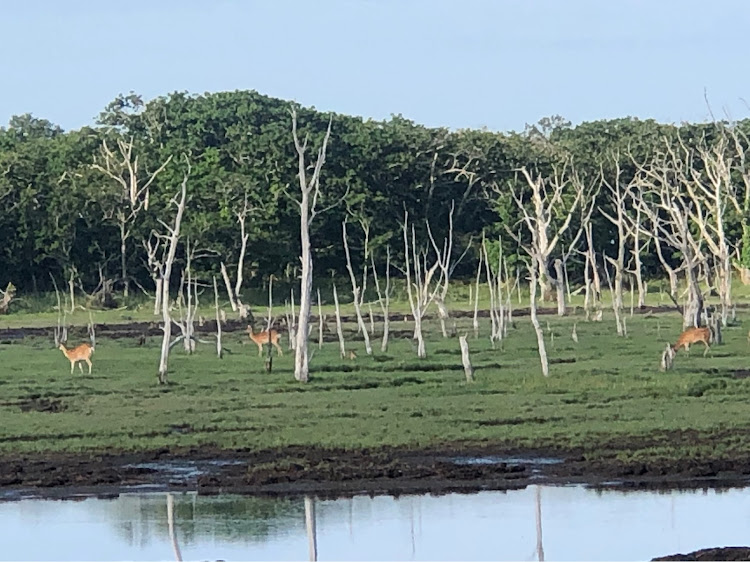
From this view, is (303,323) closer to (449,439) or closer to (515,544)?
(449,439)

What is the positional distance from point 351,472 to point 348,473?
0.29ft

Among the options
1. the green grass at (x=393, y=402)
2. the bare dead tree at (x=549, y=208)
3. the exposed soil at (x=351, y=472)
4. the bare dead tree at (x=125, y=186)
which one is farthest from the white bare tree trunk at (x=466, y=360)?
the bare dead tree at (x=125, y=186)

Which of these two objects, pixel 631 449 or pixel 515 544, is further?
pixel 631 449

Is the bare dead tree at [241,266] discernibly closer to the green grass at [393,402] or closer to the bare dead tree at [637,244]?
the bare dead tree at [637,244]

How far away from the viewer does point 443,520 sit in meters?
18.3

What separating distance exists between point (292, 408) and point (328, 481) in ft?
26.7

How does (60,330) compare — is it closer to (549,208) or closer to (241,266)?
(241,266)

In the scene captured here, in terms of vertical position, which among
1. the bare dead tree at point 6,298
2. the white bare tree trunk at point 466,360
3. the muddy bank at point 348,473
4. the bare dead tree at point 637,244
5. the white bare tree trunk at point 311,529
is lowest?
the white bare tree trunk at point 311,529

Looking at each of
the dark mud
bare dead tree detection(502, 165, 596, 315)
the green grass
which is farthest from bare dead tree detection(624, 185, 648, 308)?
the dark mud

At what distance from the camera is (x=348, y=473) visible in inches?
832

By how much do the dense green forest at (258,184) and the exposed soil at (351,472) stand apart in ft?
162

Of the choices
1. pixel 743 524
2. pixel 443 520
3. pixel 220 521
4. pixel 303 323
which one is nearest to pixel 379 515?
pixel 443 520

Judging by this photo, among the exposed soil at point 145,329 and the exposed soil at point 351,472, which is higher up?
the exposed soil at point 145,329

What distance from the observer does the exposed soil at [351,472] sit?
2044cm
